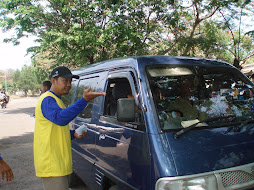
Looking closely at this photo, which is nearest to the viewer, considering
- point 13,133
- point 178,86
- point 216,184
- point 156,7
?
point 216,184

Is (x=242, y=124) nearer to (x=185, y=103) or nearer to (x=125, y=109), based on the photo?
(x=185, y=103)

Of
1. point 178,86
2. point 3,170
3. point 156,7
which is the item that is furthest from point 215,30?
point 3,170

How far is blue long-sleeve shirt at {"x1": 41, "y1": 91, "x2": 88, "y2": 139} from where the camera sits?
2.05 meters

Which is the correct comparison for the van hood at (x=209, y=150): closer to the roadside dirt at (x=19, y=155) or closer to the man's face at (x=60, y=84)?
the man's face at (x=60, y=84)

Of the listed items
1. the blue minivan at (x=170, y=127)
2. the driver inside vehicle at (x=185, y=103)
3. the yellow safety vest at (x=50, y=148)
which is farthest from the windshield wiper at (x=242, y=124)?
the yellow safety vest at (x=50, y=148)

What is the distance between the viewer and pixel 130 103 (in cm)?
226

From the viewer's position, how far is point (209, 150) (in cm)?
202

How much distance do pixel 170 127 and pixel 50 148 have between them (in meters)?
1.12

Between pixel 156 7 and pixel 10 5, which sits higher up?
pixel 10 5

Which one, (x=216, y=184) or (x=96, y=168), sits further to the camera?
(x=96, y=168)

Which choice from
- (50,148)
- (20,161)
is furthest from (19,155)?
(50,148)

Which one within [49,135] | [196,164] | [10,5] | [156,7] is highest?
[10,5]

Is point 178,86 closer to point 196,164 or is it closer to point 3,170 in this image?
point 196,164

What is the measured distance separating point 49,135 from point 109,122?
781 millimetres
